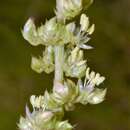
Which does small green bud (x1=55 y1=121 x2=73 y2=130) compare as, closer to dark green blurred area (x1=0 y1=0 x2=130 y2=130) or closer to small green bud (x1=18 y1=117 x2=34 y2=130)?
small green bud (x1=18 y1=117 x2=34 y2=130)

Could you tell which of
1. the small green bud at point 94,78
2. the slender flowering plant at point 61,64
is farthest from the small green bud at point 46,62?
the small green bud at point 94,78

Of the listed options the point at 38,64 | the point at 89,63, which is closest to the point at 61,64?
the point at 38,64

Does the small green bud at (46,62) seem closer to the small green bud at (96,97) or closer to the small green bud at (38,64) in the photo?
the small green bud at (38,64)

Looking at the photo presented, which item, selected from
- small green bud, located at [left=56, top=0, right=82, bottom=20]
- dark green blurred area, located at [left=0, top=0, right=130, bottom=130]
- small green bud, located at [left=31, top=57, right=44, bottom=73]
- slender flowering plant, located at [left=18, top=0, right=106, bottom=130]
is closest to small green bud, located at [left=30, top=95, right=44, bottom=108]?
slender flowering plant, located at [left=18, top=0, right=106, bottom=130]

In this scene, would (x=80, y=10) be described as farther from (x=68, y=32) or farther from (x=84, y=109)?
(x=84, y=109)

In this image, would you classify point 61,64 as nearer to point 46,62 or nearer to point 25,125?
point 46,62

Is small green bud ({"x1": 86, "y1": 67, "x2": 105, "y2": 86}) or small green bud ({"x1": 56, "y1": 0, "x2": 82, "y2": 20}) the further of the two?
small green bud ({"x1": 86, "y1": 67, "x2": 105, "y2": 86})

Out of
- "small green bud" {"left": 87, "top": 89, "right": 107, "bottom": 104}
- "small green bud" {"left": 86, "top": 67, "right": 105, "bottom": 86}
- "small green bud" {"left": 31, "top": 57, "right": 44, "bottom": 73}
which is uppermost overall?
"small green bud" {"left": 31, "top": 57, "right": 44, "bottom": 73}

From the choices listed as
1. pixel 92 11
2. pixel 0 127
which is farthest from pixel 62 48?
pixel 92 11
